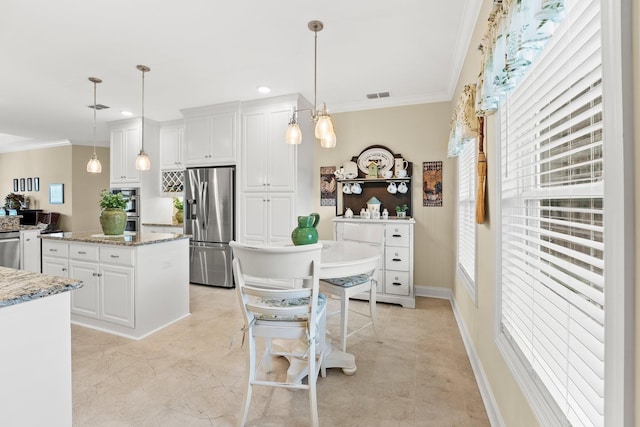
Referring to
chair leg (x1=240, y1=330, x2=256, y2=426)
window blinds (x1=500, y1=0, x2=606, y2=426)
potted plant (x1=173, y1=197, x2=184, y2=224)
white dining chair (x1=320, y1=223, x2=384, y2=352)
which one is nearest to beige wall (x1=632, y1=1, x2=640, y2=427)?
window blinds (x1=500, y1=0, x2=606, y2=426)

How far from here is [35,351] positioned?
1204 mm

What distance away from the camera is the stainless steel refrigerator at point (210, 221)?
170 inches

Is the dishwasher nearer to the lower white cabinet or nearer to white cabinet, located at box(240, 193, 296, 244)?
the lower white cabinet

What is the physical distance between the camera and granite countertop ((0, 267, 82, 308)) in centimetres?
114

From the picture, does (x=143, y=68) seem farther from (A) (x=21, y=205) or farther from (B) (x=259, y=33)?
(A) (x=21, y=205)

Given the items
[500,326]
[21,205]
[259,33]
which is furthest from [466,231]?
[21,205]

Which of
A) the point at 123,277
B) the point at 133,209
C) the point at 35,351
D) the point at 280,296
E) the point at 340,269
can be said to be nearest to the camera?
the point at 35,351

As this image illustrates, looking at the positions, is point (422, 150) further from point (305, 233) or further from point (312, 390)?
point (312, 390)

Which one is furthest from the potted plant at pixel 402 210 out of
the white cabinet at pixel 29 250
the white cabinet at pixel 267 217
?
the white cabinet at pixel 29 250

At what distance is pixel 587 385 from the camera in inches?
34.7

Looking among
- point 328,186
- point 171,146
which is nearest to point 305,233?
point 328,186

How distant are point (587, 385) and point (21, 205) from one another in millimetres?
10579

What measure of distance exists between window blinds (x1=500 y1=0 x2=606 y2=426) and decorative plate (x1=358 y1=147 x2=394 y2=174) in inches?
102

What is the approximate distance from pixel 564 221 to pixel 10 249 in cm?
531
